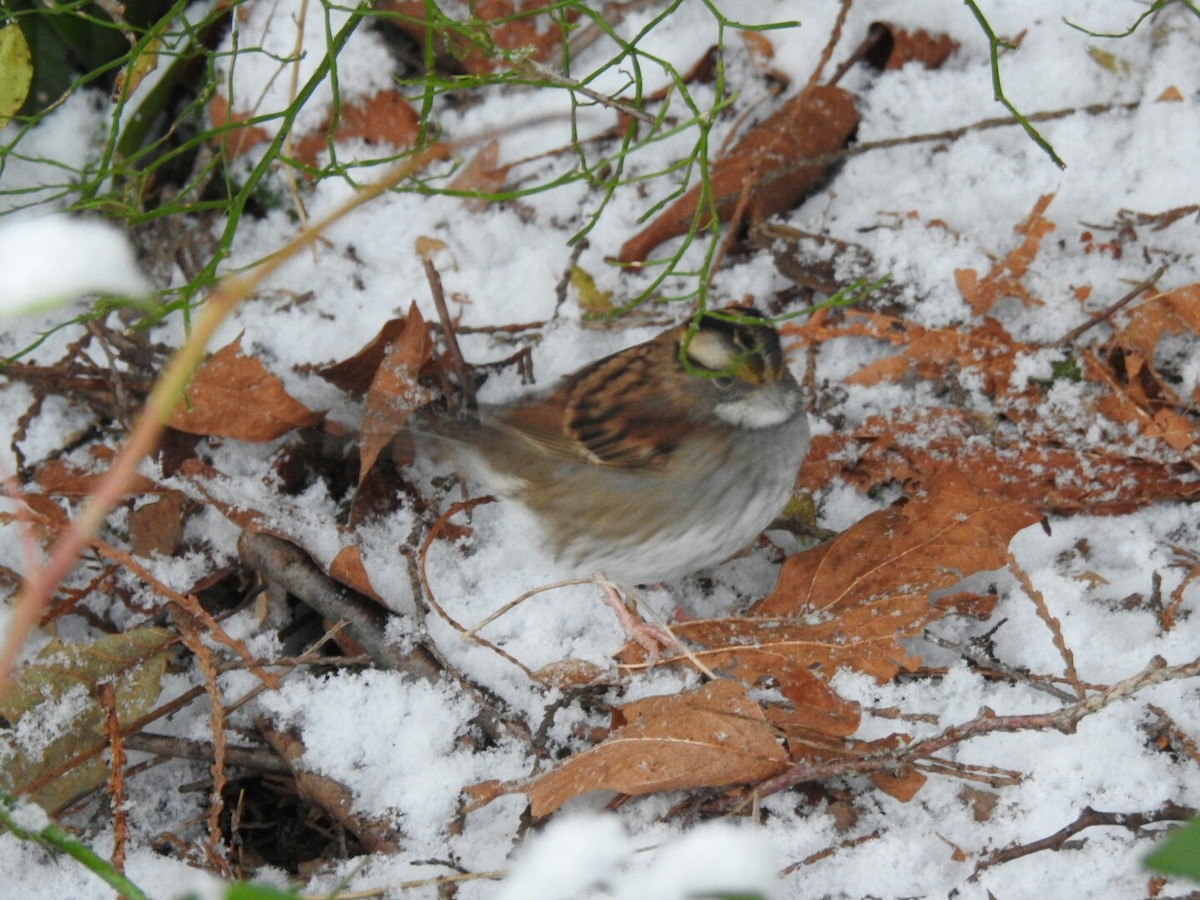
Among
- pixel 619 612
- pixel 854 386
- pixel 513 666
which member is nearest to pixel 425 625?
pixel 513 666

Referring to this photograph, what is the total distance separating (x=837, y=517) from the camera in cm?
279

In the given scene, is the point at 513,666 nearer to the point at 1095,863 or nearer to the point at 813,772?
the point at 813,772

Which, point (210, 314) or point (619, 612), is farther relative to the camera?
point (619, 612)

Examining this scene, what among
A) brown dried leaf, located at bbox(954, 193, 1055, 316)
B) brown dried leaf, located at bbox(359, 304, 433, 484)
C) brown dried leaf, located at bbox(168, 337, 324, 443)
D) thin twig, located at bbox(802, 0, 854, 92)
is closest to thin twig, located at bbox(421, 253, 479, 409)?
brown dried leaf, located at bbox(359, 304, 433, 484)

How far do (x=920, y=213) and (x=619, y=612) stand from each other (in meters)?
→ 1.44

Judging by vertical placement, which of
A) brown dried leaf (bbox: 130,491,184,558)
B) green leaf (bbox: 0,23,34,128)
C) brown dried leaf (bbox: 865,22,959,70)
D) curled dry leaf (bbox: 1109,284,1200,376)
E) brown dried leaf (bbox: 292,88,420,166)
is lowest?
curled dry leaf (bbox: 1109,284,1200,376)

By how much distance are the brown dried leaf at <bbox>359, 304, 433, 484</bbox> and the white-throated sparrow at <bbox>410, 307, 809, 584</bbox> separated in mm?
224

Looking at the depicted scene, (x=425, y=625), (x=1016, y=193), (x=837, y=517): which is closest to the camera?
(x=425, y=625)

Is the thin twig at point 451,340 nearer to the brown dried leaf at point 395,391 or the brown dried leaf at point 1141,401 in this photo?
the brown dried leaf at point 395,391

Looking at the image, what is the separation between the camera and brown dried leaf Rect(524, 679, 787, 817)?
7.06ft

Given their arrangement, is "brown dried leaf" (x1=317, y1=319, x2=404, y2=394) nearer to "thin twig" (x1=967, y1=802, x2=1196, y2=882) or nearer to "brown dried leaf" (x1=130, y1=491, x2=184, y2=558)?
"brown dried leaf" (x1=130, y1=491, x2=184, y2=558)

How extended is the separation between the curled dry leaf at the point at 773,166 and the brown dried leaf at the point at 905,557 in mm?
1026

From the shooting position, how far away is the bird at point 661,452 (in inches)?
98.7

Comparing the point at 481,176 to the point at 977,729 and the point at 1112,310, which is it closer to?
the point at 1112,310
